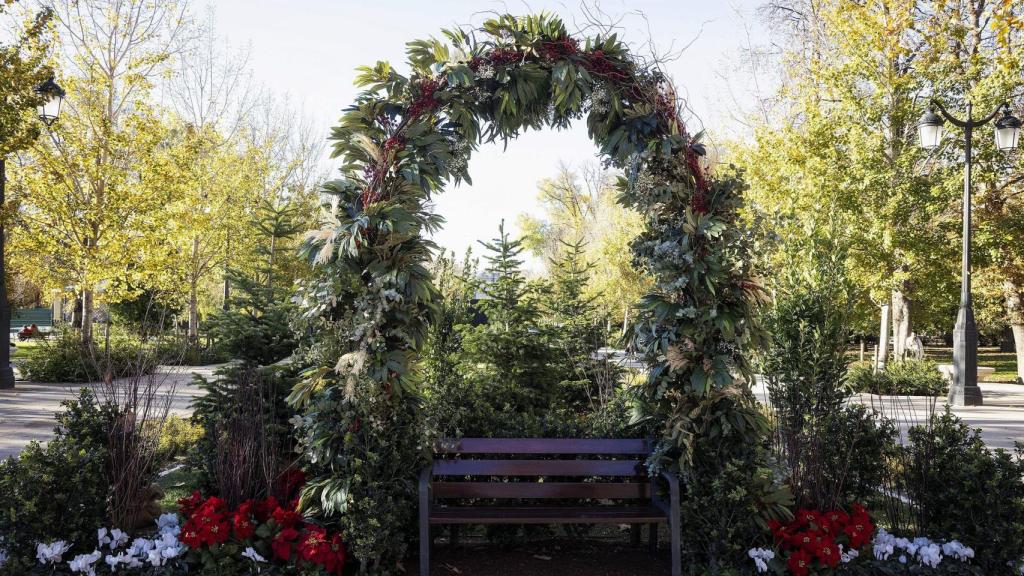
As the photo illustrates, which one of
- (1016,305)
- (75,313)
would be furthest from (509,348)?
(75,313)

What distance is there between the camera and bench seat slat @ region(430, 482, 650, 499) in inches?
167

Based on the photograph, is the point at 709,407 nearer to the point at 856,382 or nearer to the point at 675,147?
the point at 675,147

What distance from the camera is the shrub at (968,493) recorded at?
3877 millimetres

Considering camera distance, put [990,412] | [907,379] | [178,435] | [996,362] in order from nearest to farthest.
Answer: [178,435], [990,412], [907,379], [996,362]

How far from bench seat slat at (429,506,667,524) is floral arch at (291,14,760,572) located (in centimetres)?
Result: 27

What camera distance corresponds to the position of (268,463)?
175 inches

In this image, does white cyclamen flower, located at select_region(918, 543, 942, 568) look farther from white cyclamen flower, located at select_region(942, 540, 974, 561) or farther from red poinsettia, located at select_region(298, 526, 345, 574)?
red poinsettia, located at select_region(298, 526, 345, 574)

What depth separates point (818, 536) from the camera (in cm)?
387

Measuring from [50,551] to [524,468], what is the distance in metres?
2.66

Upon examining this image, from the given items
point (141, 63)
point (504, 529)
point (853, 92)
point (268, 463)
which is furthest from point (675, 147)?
point (141, 63)

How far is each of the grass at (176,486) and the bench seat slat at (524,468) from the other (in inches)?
69.9

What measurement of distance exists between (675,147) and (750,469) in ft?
6.57

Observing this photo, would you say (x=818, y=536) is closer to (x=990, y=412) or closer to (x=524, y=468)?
(x=524, y=468)

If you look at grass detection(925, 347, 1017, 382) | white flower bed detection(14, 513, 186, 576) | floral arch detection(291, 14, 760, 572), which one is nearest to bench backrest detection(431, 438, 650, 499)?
floral arch detection(291, 14, 760, 572)
